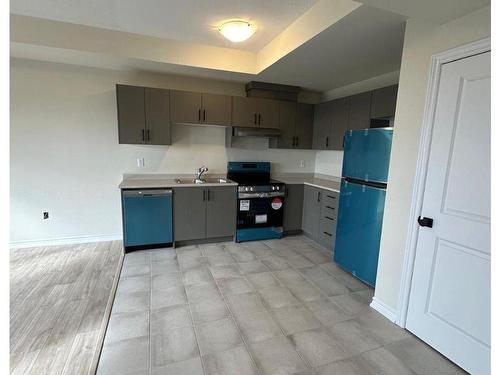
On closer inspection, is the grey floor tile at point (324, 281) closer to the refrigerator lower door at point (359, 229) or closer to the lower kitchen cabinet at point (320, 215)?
the refrigerator lower door at point (359, 229)

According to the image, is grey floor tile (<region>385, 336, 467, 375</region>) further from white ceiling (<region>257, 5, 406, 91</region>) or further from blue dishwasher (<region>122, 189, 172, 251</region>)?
blue dishwasher (<region>122, 189, 172, 251</region>)

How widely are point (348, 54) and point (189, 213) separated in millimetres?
2720

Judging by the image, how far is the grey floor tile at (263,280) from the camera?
2.72m

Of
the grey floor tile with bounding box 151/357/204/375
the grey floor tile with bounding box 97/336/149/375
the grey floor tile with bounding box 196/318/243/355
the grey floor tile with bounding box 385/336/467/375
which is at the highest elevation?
the grey floor tile with bounding box 385/336/467/375

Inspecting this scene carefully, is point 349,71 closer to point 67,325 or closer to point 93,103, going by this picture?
point 93,103

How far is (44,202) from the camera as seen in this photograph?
346 centimetres

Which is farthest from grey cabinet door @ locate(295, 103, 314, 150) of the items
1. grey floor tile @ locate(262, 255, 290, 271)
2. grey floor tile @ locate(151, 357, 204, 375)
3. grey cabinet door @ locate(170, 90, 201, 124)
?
grey floor tile @ locate(151, 357, 204, 375)

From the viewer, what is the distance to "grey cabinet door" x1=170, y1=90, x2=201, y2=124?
358 centimetres

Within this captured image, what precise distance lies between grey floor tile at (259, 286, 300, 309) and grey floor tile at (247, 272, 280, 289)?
3.0 inches

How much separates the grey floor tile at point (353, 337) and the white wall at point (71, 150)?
9.84ft

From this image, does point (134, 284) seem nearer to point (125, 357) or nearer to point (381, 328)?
point (125, 357)

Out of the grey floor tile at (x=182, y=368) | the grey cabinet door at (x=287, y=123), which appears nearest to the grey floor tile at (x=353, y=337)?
the grey floor tile at (x=182, y=368)

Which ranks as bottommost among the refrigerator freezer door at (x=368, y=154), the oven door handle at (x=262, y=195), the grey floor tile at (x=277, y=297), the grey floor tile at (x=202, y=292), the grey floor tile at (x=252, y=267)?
the grey floor tile at (x=202, y=292)

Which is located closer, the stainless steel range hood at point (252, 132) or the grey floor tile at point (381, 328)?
the grey floor tile at point (381, 328)
